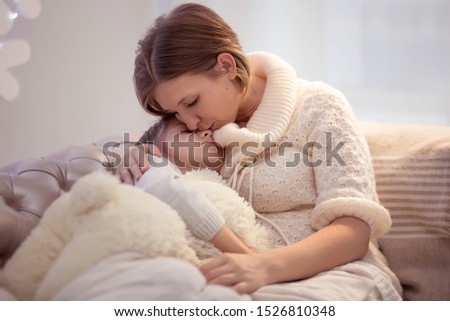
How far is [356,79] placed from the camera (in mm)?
1662

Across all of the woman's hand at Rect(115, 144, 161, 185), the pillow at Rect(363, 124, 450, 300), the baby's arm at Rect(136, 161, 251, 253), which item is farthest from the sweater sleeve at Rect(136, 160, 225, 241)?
the pillow at Rect(363, 124, 450, 300)

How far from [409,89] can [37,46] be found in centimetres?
97

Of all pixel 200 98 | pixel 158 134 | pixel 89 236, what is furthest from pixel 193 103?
pixel 89 236

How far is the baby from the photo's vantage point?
3.40 ft

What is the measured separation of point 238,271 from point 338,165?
34cm

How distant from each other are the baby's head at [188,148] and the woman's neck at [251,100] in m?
0.11

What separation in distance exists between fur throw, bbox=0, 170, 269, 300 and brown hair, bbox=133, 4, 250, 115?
14.5 inches

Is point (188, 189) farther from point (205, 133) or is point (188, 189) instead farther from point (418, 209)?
point (418, 209)

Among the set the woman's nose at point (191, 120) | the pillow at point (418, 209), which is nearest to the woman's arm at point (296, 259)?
the pillow at point (418, 209)

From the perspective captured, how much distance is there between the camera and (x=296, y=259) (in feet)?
3.51

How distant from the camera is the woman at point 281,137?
1139mm

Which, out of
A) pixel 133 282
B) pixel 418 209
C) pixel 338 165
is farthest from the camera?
pixel 418 209

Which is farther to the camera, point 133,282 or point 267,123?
point 267,123

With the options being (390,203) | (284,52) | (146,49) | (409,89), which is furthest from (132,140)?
(409,89)
